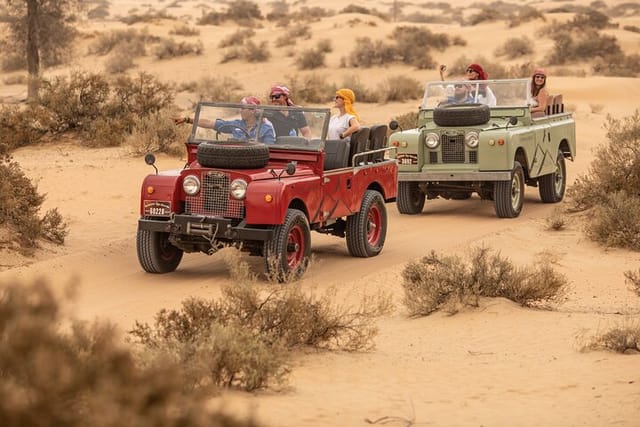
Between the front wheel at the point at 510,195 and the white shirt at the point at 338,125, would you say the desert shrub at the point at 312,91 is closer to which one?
the front wheel at the point at 510,195

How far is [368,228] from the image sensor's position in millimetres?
13359

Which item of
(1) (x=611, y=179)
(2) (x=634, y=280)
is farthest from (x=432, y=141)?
(2) (x=634, y=280)

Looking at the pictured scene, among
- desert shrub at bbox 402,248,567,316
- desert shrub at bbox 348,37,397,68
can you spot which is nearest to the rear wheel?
desert shrub at bbox 402,248,567,316

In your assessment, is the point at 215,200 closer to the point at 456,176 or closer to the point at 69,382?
the point at 456,176

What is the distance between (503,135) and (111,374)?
11.6 metres

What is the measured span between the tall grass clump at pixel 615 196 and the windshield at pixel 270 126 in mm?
3851

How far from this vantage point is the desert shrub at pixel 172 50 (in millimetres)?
42969

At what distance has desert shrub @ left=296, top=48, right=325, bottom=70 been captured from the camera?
3988 centimetres

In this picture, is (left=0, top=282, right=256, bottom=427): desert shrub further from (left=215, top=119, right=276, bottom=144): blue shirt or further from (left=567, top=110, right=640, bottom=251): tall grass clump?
(left=567, top=110, right=640, bottom=251): tall grass clump

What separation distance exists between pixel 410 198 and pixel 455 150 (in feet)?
3.00

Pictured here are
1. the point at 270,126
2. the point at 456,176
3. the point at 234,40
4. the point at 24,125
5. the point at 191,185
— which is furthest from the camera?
the point at 234,40

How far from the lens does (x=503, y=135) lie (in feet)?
51.3

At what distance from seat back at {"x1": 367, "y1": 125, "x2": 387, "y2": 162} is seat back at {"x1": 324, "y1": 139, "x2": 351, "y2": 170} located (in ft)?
1.85

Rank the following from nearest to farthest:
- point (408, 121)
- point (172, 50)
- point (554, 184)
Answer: point (554, 184)
point (408, 121)
point (172, 50)
